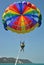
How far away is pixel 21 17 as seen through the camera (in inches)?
1406

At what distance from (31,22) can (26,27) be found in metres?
1.02

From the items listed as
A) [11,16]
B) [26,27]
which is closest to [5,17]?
[11,16]

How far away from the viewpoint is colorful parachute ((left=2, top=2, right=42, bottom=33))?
1396 inches

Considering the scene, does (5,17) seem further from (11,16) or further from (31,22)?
(31,22)

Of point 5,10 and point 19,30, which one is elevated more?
point 5,10

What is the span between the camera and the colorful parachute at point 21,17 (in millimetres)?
35469

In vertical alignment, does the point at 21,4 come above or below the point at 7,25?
above

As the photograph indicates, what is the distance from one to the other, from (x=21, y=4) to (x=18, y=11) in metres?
1.07

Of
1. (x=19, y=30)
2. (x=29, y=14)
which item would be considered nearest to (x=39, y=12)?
(x=29, y=14)

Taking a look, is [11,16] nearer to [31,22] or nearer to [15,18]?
[15,18]

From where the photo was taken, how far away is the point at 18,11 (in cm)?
3584

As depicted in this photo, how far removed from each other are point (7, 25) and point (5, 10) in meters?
2.11

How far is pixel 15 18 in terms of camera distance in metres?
36.0

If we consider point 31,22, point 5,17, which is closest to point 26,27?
point 31,22
